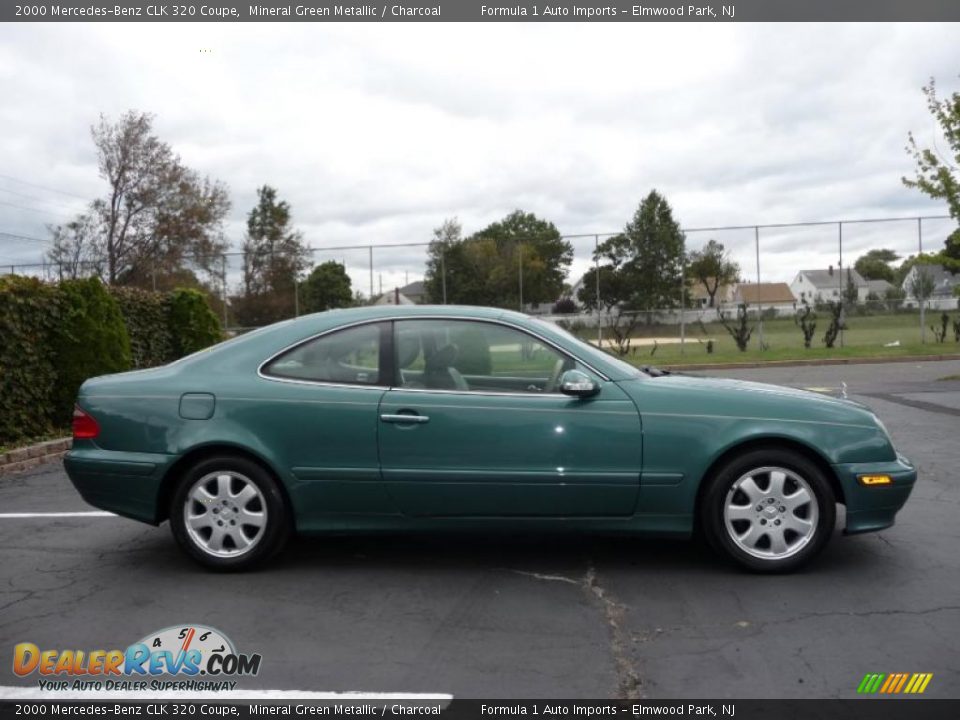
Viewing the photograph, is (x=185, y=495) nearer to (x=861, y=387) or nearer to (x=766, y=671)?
(x=766, y=671)

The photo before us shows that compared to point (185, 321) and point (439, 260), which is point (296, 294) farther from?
point (185, 321)

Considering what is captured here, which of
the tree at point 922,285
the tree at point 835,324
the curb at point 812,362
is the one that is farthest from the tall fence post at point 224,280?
the tree at point 922,285

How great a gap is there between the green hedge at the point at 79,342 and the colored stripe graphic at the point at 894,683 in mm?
9372

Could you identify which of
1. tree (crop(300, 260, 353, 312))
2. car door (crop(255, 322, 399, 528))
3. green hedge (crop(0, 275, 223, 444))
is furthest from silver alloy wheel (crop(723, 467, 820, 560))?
tree (crop(300, 260, 353, 312))

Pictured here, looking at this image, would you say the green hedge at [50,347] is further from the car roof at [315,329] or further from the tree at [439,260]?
the tree at [439,260]

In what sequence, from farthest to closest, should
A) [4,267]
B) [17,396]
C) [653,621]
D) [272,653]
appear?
[4,267]
[17,396]
[653,621]
[272,653]

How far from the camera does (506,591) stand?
4340 millimetres

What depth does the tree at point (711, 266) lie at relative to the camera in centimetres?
2514

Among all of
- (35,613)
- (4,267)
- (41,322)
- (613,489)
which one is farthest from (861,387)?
(4,267)

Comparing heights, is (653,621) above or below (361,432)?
below

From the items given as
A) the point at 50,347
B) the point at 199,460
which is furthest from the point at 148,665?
the point at 50,347

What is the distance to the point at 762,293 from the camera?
25625 mm

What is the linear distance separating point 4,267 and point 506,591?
91.3ft

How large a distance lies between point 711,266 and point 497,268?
652 centimetres
